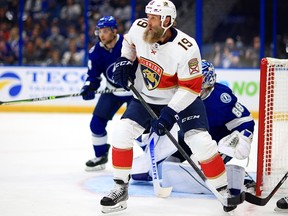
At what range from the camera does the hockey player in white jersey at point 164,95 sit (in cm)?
340

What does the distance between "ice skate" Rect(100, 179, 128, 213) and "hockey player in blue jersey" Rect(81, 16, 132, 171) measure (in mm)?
1257

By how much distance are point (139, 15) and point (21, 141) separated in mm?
3603

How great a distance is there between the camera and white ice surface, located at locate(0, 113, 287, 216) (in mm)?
3561

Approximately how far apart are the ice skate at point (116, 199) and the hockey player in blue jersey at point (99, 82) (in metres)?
1.26

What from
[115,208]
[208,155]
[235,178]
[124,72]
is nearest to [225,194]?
[208,155]

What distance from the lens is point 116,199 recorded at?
138 inches

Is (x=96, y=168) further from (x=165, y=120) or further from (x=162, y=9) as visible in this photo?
(x=162, y=9)

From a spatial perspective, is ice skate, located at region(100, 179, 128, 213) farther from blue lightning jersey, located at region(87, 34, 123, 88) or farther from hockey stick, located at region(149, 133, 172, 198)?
blue lightning jersey, located at region(87, 34, 123, 88)

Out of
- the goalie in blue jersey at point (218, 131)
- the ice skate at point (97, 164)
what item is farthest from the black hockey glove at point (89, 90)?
the goalie in blue jersey at point (218, 131)

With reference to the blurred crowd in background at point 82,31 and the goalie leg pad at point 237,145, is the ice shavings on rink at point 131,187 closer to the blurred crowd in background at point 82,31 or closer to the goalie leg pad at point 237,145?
the goalie leg pad at point 237,145

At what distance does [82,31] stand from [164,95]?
244 inches

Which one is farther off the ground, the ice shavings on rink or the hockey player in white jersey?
the hockey player in white jersey

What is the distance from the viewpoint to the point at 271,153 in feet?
12.9

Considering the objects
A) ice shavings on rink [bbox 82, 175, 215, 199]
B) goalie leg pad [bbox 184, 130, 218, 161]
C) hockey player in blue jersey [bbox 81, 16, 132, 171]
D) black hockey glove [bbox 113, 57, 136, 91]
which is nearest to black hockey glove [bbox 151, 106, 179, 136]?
goalie leg pad [bbox 184, 130, 218, 161]
